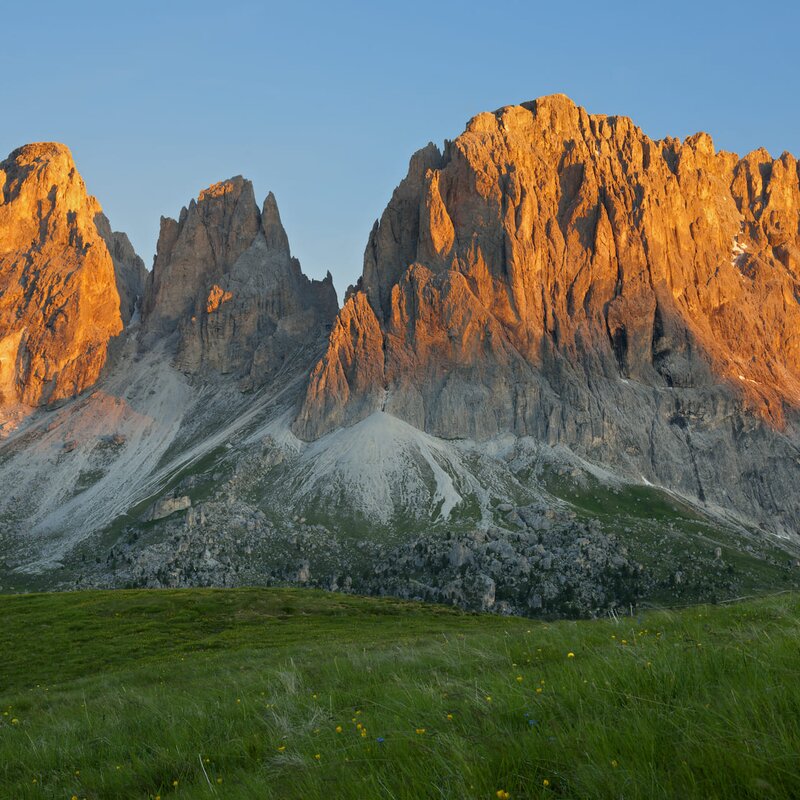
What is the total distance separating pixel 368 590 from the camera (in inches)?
5074

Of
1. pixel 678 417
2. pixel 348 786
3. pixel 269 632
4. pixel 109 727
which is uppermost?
pixel 678 417

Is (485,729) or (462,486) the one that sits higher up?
(462,486)

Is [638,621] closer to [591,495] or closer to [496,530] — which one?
[496,530]

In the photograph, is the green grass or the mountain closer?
the green grass

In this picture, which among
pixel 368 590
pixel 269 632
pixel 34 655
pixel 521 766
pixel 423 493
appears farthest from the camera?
pixel 423 493

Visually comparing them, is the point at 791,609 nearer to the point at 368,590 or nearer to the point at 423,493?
the point at 368,590

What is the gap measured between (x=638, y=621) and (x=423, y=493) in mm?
144027

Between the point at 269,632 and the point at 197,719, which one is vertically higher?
the point at 197,719

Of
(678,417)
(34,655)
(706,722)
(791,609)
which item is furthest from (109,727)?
(678,417)

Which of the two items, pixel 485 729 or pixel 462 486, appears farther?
pixel 462 486

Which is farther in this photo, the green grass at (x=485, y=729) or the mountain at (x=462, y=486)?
the mountain at (x=462, y=486)

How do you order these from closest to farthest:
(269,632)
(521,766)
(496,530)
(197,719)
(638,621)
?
1. (521,766)
2. (197,719)
3. (638,621)
4. (269,632)
5. (496,530)

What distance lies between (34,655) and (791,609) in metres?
39.1

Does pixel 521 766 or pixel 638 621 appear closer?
pixel 521 766
